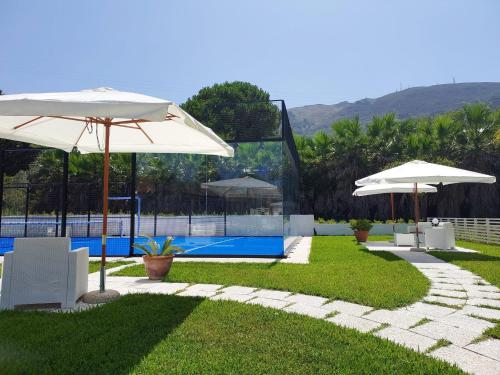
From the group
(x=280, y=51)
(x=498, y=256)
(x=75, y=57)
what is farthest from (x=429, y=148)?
(x=75, y=57)

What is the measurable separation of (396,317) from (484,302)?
1.36 m

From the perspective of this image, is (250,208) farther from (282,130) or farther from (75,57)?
(75,57)

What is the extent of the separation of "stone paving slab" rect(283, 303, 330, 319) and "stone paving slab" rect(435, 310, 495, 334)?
3.62ft

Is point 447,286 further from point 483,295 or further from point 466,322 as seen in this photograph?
point 466,322

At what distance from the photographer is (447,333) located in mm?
3180

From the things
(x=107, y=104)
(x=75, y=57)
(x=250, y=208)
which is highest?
(x=75, y=57)

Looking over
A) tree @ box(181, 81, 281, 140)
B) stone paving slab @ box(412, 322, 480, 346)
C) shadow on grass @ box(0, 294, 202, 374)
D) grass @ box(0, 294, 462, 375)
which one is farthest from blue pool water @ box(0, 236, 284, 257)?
stone paving slab @ box(412, 322, 480, 346)

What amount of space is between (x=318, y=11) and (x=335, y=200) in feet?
39.1

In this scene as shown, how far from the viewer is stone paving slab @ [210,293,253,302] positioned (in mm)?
4361

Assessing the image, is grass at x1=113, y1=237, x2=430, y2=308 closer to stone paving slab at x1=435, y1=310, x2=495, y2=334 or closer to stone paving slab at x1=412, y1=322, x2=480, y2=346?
stone paving slab at x1=435, y1=310, x2=495, y2=334

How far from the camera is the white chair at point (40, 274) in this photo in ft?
13.3

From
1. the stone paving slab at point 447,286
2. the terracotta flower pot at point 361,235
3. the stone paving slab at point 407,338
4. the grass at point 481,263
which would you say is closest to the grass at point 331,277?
the stone paving slab at point 447,286

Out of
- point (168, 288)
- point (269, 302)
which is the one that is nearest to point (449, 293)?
point (269, 302)

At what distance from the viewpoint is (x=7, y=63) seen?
623 inches
